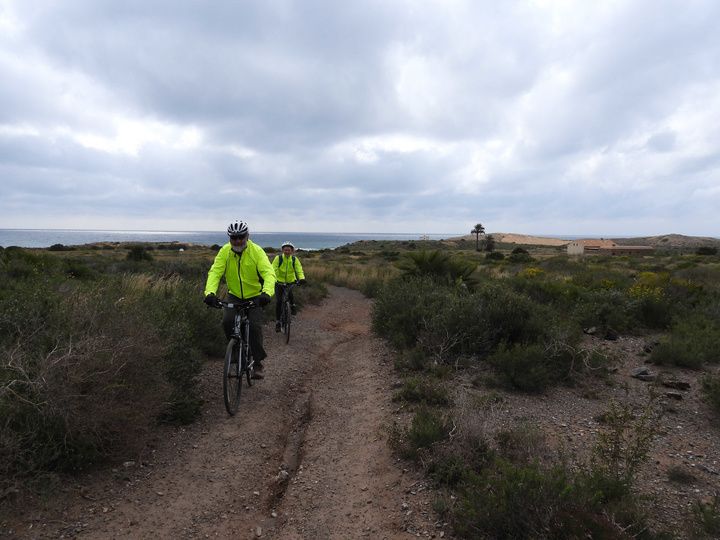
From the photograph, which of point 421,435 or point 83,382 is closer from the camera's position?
point 83,382

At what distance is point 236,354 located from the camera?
15.7 feet

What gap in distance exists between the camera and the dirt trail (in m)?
2.80

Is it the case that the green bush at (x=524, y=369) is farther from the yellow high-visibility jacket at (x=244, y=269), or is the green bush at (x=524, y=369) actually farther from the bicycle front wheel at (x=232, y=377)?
the bicycle front wheel at (x=232, y=377)

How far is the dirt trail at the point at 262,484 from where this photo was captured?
2803 millimetres

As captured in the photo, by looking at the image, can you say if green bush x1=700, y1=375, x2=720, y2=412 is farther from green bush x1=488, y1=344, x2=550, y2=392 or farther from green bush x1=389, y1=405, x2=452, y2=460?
green bush x1=389, y1=405, x2=452, y2=460

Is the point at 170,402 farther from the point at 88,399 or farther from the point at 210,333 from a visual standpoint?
the point at 210,333

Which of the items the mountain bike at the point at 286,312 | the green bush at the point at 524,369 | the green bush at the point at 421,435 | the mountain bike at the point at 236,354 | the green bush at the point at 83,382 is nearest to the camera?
the green bush at the point at 83,382

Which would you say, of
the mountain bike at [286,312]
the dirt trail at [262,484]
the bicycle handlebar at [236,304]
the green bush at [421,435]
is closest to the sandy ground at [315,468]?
the dirt trail at [262,484]

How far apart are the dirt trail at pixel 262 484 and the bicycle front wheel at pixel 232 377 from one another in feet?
0.50

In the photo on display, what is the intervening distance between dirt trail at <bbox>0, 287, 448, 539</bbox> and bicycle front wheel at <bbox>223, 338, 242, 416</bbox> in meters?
0.15

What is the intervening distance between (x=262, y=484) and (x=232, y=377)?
60.7 inches

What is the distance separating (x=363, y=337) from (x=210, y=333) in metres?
3.53

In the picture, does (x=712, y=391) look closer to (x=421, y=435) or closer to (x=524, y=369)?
(x=524, y=369)

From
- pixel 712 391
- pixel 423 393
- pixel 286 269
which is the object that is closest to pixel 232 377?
pixel 423 393
